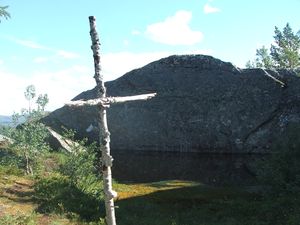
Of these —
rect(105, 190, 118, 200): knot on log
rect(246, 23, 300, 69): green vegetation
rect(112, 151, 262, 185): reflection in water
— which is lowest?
A: rect(112, 151, 262, 185): reflection in water

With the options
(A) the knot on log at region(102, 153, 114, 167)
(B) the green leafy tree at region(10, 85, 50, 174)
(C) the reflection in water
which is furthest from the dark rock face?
(A) the knot on log at region(102, 153, 114, 167)

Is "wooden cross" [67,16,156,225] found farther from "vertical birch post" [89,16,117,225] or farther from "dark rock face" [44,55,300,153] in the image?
"dark rock face" [44,55,300,153]

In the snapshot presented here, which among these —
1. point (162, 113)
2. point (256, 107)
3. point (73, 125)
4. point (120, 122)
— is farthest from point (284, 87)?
point (73, 125)

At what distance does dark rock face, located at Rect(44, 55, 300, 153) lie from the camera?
49438 millimetres

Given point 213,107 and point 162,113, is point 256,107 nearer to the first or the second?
point 213,107

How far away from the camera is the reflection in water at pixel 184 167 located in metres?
36.4

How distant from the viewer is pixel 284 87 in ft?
168

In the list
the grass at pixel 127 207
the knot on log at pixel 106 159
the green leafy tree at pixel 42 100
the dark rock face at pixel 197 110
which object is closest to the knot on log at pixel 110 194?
the knot on log at pixel 106 159

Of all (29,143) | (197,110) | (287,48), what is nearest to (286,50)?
(287,48)

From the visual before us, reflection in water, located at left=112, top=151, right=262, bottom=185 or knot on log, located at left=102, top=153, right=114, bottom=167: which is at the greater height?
knot on log, located at left=102, top=153, right=114, bottom=167

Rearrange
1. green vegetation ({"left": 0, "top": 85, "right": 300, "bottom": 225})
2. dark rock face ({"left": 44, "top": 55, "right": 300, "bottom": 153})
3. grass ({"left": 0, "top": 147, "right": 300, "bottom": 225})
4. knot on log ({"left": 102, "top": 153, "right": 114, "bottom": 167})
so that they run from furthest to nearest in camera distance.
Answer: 1. dark rock face ({"left": 44, "top": 55, "right": 300, "bottom": 153})
2. green vegetation ({"left": 0, "top": 85, "right": 300, "bottom": 225})
3. grass ({"left": 0, "top": 147, "right": 300, "bottom": 225})
4. knot on log ({"left": 102, "top": 153, "right": 114, "bottom": 167})

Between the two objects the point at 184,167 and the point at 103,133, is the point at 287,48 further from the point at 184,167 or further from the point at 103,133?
the point at 103,133

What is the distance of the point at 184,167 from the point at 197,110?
13.1m

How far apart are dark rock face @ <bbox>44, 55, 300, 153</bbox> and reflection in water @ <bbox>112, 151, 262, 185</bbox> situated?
2.30m
